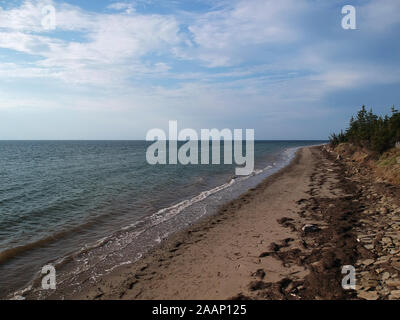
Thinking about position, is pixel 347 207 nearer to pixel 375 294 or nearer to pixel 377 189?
pixel 377 189

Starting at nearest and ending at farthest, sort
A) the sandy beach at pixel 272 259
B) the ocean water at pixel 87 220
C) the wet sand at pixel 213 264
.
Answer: the sandy beach at pixel 272 259 < the wet sand at pixel 213 264 < the ocean water at pixel 87 220

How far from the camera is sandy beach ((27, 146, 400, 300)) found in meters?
6.55

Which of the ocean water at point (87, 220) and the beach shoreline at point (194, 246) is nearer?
the beach shoreline at point (194, 246)

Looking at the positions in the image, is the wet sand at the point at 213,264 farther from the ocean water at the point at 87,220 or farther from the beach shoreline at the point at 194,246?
the ocean water at the point at 87,220

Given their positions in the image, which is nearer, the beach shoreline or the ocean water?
the beach shoreline

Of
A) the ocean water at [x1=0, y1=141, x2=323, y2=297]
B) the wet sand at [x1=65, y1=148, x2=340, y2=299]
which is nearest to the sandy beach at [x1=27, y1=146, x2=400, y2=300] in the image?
the wet sand at [x1=65, y1=148, x2=340, y2=299]

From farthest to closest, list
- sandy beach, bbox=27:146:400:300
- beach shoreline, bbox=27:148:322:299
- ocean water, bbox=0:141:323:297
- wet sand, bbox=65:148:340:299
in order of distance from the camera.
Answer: ocean water, bbox=0:141:323:297 < beach shoreline, bbox=27:148:322:299 < wet sand, bbox=65:148:340:299 < sandy beach, bbox=27:146:400:300

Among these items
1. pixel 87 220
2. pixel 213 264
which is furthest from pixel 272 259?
pixel 87 220

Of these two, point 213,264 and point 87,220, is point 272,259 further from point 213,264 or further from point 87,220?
point 87,220

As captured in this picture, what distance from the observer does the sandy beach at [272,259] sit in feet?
21.5

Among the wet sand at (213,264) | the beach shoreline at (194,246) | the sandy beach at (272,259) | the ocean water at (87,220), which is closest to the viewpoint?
the sandy beach at (272,259)

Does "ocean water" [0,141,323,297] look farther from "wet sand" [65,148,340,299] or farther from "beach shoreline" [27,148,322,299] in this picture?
"wet sand" [65,148,340,299]

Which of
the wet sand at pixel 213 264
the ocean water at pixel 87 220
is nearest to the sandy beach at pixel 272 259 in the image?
the wet sand at pixel 213 264
